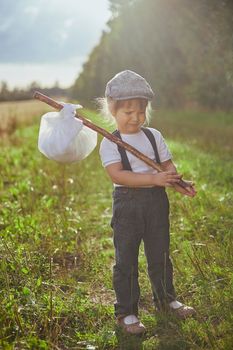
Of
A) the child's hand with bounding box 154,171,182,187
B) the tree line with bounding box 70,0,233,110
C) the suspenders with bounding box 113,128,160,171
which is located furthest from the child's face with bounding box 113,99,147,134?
the tree line with bounding box 70,0,233,110

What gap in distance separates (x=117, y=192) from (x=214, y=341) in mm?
1257

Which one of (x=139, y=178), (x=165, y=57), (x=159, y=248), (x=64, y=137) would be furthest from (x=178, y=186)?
(x=165, y=57)

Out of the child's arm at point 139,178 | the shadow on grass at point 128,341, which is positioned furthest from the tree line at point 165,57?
the shadow on grass at point 128,341

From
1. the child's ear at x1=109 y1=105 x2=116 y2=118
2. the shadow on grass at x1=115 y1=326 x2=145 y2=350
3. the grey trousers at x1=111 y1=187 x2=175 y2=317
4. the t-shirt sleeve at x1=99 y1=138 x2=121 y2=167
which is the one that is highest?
the child's ear at x1=109 y1=105 x2=116 y2=118

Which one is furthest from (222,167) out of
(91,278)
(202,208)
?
(91,278)

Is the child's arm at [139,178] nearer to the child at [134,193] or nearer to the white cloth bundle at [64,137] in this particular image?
the child at [134,193]

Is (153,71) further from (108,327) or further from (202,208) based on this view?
(108,327)

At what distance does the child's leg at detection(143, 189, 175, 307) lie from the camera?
12.8 feet

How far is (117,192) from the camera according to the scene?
394cm

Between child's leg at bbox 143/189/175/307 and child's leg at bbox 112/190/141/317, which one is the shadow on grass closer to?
child's leg at bbox 112/190/141/317

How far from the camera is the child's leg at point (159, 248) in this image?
12.8 feet

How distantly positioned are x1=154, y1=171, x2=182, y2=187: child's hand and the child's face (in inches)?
16.8

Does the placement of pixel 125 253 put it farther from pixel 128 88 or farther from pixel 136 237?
pixel 128 88

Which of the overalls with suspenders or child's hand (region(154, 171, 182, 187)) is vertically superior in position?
child's hand (region(154, 171, 182, 187))
